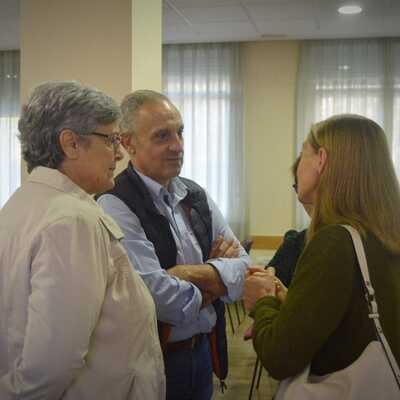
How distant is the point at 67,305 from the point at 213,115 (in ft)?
18.9

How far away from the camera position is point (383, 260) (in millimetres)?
1194

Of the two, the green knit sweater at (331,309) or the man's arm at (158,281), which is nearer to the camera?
the green knit sweater at (331,309)

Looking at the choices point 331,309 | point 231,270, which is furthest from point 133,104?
point 331,309

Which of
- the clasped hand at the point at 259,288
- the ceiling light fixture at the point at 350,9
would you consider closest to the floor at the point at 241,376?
the clasped hand at the point at 259,288

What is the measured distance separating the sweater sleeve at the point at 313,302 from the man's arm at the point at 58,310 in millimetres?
424

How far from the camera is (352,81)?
21.1 ft

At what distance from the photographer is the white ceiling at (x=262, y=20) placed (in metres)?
4.95

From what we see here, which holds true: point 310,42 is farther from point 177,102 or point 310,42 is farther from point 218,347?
point 218,347

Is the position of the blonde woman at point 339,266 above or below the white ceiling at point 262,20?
below

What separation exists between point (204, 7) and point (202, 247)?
375 centimetres

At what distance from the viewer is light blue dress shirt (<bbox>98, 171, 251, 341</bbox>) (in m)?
1.63

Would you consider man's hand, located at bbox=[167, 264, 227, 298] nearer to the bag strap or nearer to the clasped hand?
the clasped hand

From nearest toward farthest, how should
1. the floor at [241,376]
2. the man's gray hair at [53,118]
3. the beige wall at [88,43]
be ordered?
the man's gray hair at [53,118]
the beige wall at [88,43]
the floor at [241,376]

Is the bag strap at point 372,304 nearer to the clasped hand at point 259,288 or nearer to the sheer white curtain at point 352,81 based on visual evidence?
the clasped hand at point 259,288
